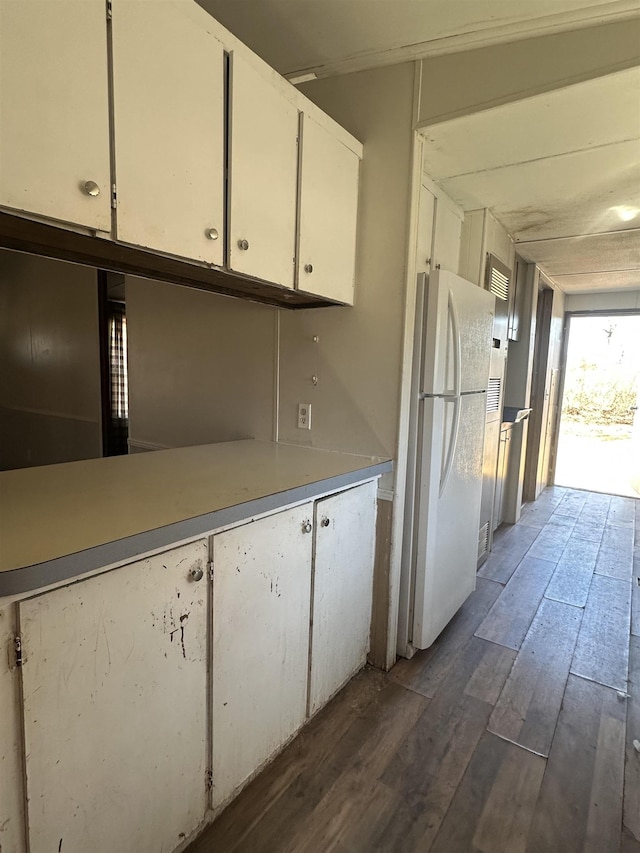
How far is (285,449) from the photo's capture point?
2.06m

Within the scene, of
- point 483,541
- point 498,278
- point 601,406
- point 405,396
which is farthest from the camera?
point 601,406

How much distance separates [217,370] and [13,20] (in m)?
1.61

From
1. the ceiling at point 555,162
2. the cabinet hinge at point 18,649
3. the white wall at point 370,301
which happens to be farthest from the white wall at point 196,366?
the cabinet hinge at point 18,649

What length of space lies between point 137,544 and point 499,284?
267cm

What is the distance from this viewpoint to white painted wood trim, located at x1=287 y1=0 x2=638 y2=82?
139 centimetres

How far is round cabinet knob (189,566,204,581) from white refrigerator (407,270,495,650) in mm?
1128

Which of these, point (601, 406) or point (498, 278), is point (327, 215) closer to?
point (498, 278)

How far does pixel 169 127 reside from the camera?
3.96 ft

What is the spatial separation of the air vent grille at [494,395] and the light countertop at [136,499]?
4.70 ft

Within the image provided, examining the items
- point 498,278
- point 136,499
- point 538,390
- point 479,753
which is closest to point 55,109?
point 136,499

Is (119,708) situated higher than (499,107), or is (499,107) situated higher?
(499,107)

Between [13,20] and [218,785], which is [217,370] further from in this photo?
[218,785]

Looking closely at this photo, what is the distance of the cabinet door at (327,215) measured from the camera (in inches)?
66.3

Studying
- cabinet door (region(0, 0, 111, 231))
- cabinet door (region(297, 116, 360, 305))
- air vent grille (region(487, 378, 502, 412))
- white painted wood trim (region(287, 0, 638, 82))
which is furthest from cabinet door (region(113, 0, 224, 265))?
air vent grille (region(487, 378, 502, 412))
